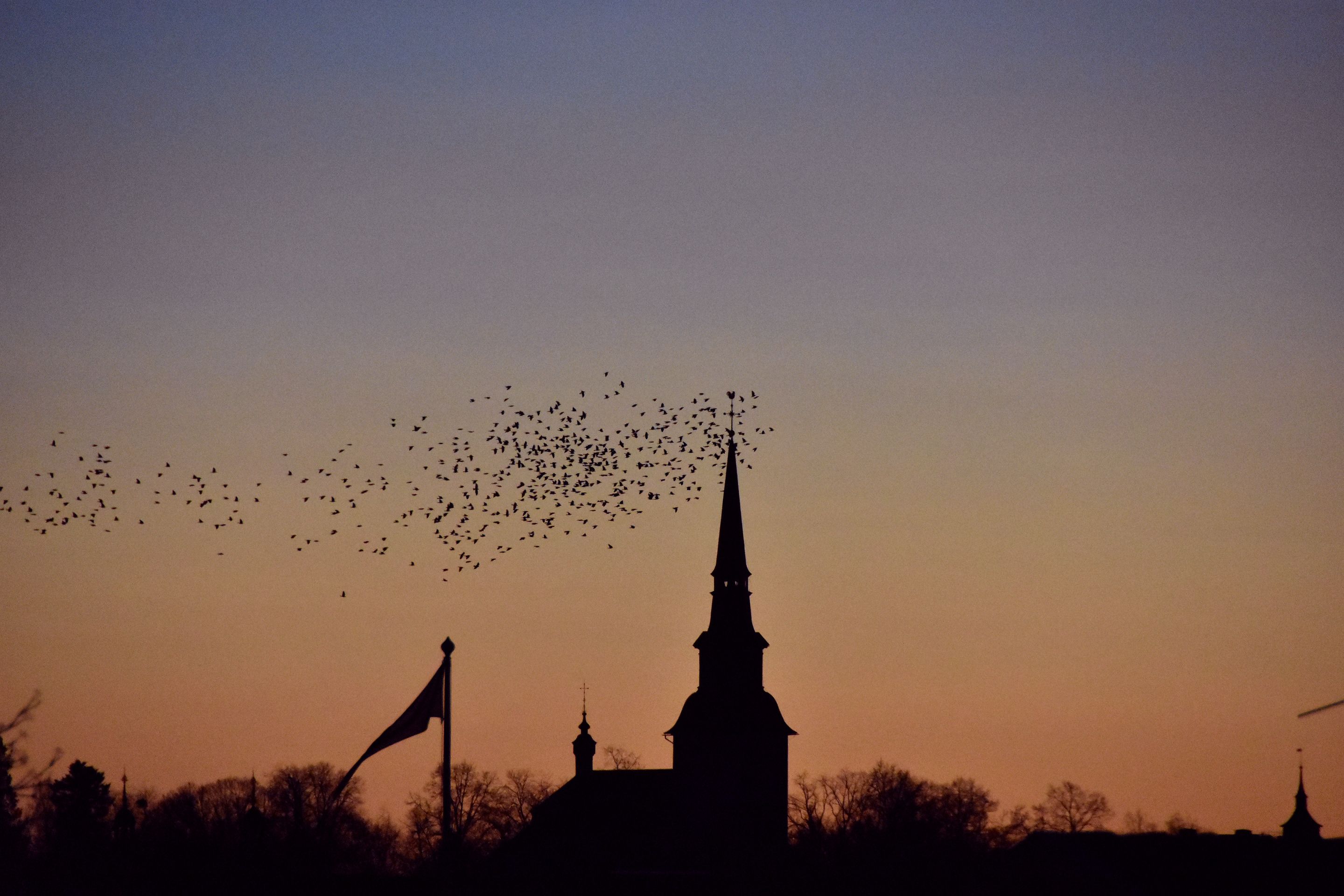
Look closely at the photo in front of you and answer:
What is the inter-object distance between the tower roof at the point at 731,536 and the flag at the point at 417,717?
53.3 metres

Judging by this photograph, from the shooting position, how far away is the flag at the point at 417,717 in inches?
1483

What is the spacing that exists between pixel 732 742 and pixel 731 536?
27.3 ft

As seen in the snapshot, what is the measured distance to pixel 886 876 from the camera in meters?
86.1

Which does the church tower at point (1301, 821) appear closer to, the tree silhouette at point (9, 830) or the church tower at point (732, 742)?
the church tower at point (732, 742)

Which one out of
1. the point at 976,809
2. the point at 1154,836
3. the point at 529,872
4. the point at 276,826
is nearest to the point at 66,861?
the point at 1154,836

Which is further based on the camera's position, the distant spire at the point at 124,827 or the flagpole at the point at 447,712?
the distant spire at the point at 124,827

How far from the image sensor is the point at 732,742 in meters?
91.6

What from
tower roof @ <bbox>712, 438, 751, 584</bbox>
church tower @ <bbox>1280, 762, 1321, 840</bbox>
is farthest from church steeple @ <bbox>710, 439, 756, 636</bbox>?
church tower @ <bbox>1280, 762, 1321, 840</bbox>

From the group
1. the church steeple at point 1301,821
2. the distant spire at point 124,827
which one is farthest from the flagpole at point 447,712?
the church steeple at point 1301,821

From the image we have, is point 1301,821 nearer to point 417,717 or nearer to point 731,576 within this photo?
point 731,576

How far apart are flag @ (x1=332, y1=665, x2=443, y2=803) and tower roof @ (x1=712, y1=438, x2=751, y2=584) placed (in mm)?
53345

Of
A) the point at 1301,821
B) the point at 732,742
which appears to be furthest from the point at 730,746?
the point at 1301,821

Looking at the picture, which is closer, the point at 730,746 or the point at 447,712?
the point at 447,712

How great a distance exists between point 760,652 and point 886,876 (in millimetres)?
10867
